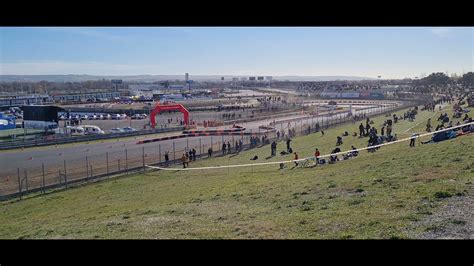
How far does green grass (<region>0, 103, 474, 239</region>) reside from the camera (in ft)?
23.2

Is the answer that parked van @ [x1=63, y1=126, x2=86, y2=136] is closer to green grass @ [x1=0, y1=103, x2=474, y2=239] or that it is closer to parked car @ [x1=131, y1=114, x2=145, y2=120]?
parked car @ [x1=131, y1=114, x2=145, y2=120]

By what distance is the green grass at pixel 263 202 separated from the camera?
7062 mm

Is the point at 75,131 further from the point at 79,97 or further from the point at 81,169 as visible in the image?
the point at 79,97

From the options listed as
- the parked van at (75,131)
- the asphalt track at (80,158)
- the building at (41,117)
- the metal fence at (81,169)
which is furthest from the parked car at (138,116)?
the metal fence at (81,169)

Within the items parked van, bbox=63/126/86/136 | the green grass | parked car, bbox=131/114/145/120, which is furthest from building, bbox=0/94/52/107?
the green grass

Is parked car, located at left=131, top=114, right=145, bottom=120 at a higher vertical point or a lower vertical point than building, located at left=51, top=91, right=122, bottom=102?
lower

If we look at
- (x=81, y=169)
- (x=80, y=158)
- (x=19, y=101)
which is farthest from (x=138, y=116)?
(x=19, y=101)

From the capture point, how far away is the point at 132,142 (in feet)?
101
